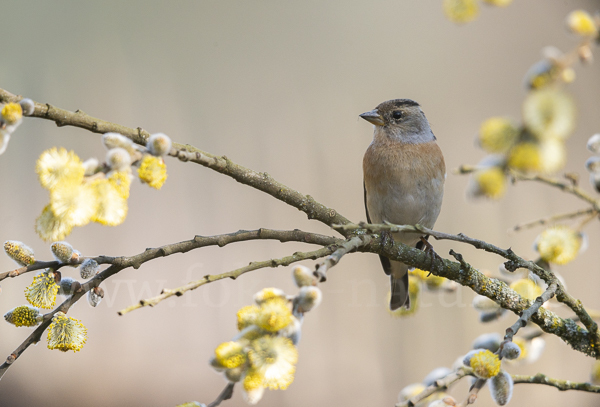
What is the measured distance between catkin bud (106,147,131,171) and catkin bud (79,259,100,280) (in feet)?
0.83

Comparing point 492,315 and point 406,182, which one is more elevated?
point 406,182

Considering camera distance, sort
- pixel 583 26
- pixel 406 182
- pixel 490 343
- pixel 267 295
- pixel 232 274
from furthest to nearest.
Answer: pixel 406 182 < pixel 490 343 < pixel 232 274 < pixel 267 295 < pixel 583 26

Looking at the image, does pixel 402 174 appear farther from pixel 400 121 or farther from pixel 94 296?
pixel 94 296

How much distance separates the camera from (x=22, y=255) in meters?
0.65

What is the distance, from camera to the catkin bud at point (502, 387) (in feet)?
2.27

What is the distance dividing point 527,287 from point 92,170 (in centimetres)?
81

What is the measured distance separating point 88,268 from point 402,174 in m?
1.23

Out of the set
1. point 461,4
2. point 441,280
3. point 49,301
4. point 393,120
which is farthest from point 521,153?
point 393,120

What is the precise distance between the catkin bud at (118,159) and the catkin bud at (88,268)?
25 centimetres

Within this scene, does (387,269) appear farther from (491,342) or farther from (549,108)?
(549,108)

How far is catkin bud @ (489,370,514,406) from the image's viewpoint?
69cm

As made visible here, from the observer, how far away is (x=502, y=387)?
697mm

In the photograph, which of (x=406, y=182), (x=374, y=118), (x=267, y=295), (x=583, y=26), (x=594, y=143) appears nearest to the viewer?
(x=583, y=26)

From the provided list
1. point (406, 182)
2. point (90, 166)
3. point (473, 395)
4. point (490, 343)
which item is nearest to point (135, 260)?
point (90, 166)
